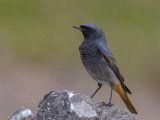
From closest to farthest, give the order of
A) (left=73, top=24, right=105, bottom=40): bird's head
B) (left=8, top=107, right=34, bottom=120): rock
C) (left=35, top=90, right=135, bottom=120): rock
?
1. (left=35, top=90, right=135, bottom=120): rock
2. (left=8, top=107, right=34, bottom=120): rock
3. (left=73, top=24, right=105, bottom=40): bird's head

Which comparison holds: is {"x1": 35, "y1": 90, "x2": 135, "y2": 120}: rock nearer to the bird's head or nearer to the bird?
the bird

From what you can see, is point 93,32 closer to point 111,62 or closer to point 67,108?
point 111,62

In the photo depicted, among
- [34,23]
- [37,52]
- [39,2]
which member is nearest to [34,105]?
[37,52]

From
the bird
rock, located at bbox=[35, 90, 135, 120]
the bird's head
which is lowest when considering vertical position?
rock, located at bbox=[35, 90, 135, 120]

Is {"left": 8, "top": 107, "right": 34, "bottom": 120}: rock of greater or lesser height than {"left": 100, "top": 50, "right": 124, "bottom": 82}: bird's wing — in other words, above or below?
below

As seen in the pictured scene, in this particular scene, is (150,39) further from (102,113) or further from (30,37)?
(102,113)

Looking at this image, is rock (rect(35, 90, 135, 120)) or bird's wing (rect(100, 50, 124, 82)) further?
bird's wing (rect(100, 50, 124, 82))

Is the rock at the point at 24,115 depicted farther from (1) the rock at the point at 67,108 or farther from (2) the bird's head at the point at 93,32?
(2) the bird's head at the point at 93,32

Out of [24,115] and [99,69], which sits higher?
[99,69]

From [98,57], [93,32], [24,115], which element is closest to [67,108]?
[24,115]

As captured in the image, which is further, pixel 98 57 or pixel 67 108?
pixel 98 57

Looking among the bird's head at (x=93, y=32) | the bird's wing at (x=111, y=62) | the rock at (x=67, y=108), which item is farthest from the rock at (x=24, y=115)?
the bird's head at (x=93, y=32)

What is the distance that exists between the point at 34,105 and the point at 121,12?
844 centimetres

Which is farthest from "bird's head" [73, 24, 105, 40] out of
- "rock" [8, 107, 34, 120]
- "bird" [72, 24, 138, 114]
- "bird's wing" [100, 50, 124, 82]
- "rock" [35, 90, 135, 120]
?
"rock" [8, 107, 34, 120]
